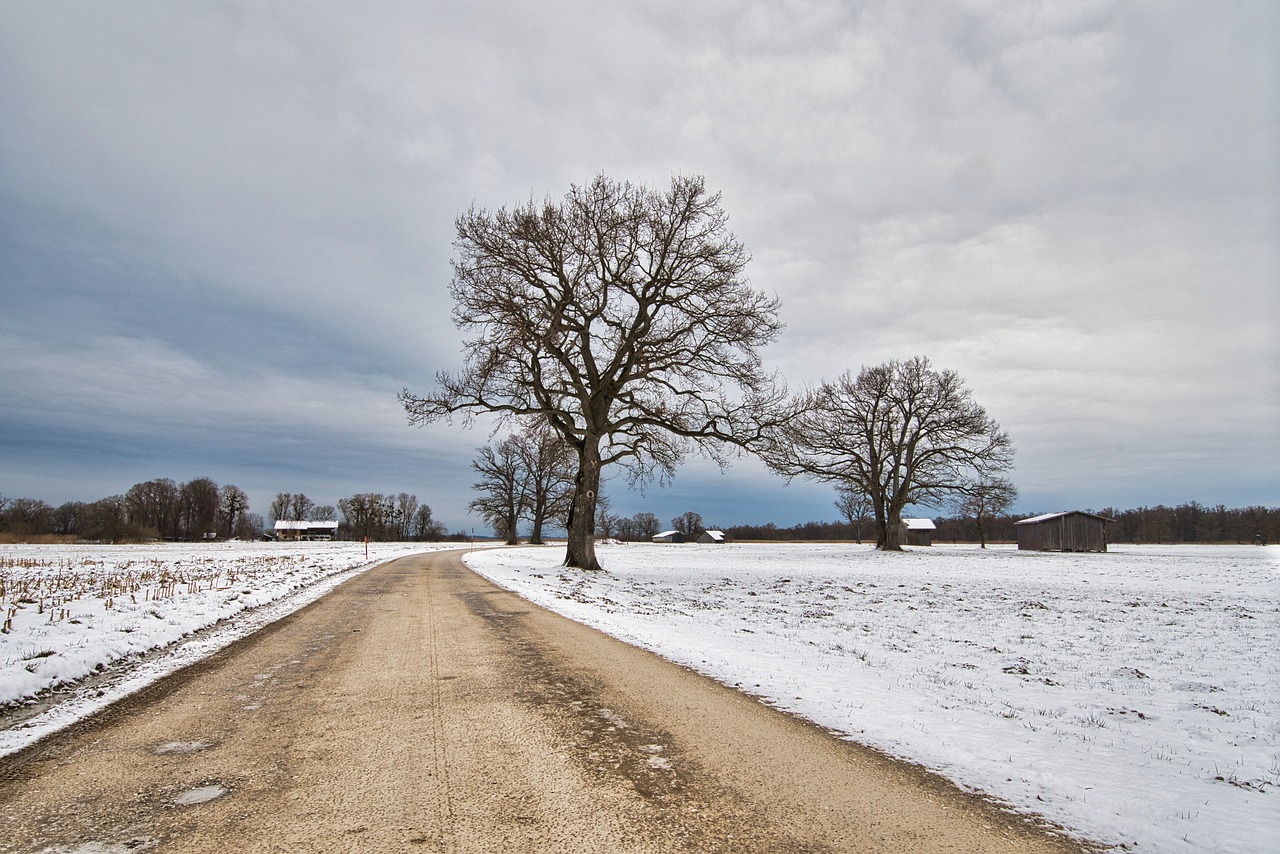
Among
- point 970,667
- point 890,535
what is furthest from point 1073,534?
point 970,667

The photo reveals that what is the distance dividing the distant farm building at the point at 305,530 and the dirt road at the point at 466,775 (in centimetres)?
12273

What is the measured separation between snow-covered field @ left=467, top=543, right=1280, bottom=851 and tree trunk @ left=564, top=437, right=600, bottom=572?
13.7 ft

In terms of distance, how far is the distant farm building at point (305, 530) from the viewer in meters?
112

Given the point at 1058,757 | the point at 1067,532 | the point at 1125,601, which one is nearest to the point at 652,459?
the point at 1125,601

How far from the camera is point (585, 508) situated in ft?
70.9

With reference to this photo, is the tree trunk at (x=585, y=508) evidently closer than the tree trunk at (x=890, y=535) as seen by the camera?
Yes

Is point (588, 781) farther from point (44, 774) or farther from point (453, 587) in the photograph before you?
point (453, 587)

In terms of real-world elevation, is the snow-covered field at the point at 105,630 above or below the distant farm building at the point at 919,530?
above

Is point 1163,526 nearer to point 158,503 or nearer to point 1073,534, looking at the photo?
point 1073,534

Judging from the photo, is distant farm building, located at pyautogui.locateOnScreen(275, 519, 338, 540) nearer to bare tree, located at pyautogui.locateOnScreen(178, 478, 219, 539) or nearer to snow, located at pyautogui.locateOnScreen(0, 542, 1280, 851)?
bare tree, located at pyautogui.locateOnScreen(178, 478, 219, 539)

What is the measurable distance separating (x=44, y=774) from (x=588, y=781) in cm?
324

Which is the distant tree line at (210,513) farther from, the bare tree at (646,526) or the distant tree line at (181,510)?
the bare tree at (646,526)

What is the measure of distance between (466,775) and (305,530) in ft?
430

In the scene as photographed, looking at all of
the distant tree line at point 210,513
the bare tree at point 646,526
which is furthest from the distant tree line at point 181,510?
the bare tree at point 646,526
